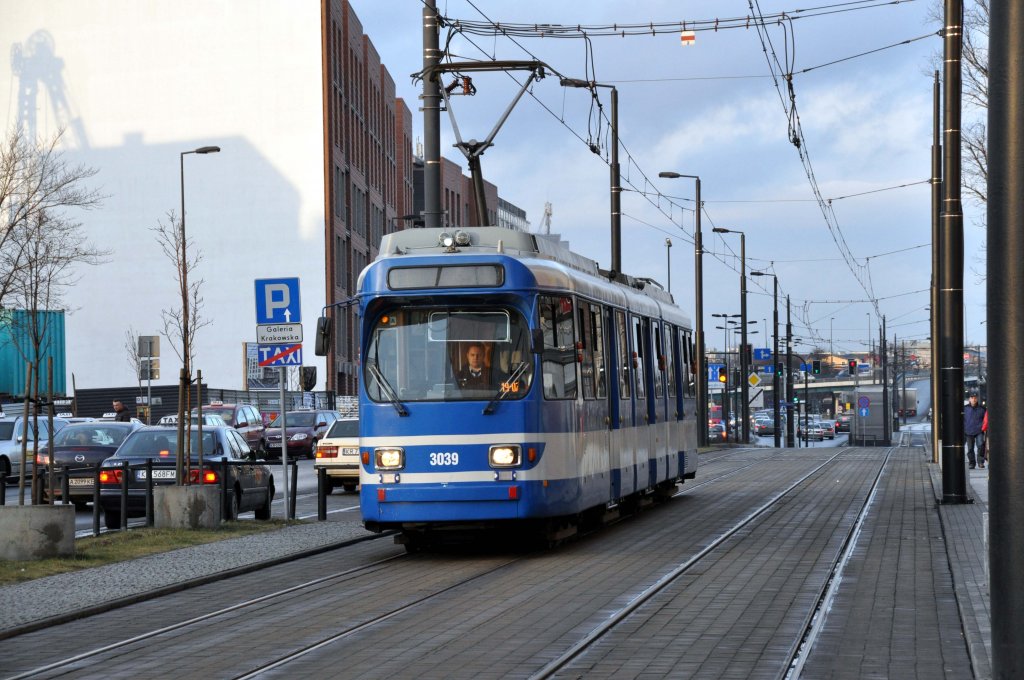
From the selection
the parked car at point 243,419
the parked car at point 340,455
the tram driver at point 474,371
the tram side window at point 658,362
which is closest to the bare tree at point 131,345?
the parked car at point 243,419

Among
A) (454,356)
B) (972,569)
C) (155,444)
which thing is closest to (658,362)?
(155,444)

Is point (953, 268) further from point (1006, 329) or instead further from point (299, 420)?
point (299, 420)

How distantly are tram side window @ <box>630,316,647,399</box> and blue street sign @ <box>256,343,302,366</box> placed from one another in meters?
4.56

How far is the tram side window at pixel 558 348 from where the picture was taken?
15938mm

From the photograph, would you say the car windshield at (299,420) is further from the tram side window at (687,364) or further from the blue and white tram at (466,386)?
the blue and white tram at (466,386)

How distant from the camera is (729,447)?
193 ft

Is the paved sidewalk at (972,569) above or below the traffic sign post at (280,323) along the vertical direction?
below

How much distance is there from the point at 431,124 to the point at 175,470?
5.81 metres

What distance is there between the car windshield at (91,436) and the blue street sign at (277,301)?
23.3ft

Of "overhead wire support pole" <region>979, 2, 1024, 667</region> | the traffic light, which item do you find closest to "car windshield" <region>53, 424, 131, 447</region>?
the traffic light

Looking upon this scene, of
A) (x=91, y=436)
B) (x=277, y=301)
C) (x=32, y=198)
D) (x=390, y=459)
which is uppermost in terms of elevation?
(x=32, y=198)

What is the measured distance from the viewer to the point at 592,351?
17734 mm

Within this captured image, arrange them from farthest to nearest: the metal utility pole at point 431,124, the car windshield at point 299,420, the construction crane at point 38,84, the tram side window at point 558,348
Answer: the construction crane at point 38,84 < the car windshield at point 299,420 < the metal utility pole at point 431,124 < the tram side window at point 558,348

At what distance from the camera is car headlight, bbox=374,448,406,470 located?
50.9 feet
